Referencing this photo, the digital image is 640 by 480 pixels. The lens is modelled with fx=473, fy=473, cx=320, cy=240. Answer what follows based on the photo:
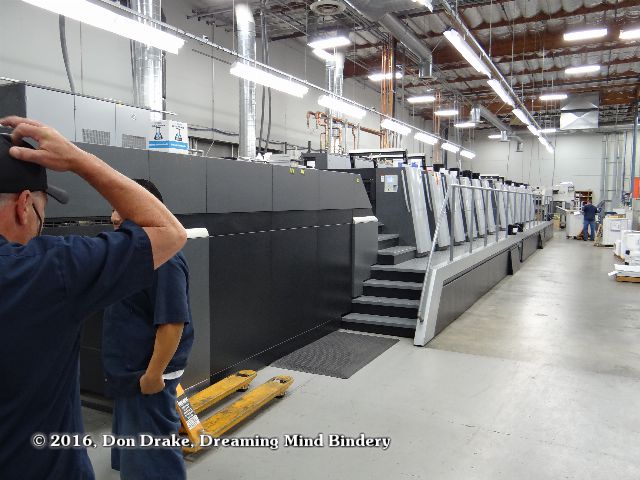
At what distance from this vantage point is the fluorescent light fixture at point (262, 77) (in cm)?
645

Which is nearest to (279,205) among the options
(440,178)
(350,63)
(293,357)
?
(293,357)

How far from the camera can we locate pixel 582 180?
2297 cm

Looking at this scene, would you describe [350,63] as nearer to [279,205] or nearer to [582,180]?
[279,205]

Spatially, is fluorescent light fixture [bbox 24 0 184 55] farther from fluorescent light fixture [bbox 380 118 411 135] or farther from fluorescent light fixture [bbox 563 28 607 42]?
fluorescent light fixture [bbox 563 28 607 42]

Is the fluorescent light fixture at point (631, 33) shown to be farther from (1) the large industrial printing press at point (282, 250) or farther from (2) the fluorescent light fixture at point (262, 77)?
(2) the fluorescent light fixture at point (262, 77)

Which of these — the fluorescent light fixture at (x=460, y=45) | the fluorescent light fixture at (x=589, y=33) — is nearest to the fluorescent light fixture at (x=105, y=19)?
the fluorescent light fixture at (x=460, y=45)

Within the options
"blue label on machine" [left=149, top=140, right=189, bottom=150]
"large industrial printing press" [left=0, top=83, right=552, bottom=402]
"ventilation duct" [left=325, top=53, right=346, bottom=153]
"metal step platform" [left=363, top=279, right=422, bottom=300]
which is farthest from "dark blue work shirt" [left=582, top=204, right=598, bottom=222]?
"blue label on machine" [left=149, top=140, right=189, bottom=150]

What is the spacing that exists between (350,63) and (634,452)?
13528 millimetres

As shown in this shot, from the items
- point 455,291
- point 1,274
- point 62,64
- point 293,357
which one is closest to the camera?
point 1,274

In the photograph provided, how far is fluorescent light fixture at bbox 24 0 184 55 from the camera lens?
4137 millimetres

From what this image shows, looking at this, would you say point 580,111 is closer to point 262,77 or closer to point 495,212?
point 495,212

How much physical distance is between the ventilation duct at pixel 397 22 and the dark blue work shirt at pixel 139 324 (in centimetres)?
654

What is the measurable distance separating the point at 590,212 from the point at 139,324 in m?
17.5

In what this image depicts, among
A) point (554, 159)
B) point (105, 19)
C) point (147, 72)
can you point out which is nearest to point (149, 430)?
point (105, 19)
